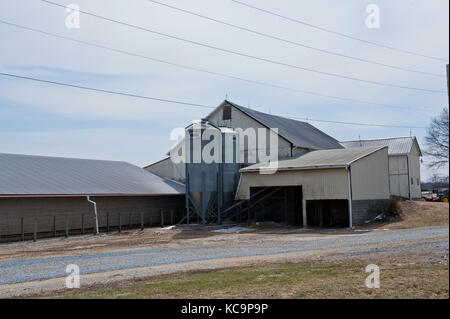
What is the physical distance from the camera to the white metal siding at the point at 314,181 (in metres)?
27.7

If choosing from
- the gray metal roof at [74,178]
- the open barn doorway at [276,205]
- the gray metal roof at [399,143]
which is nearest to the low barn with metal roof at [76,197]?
the gray metal roof at [74,178]

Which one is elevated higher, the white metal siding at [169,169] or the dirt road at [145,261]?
the white metal siding at [169,169]

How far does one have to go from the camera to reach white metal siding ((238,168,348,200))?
27.7m

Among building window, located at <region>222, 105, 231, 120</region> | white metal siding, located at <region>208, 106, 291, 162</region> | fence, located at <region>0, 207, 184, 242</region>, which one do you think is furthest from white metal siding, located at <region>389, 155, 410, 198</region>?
fence, located at <region>0, 207, 184, 242</region>

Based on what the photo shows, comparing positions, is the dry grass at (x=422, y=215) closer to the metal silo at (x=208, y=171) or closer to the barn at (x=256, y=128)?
the barn at (x=256, y=128)

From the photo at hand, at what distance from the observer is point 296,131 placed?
41.2m

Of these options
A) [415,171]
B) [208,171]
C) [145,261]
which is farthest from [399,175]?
[145,261]

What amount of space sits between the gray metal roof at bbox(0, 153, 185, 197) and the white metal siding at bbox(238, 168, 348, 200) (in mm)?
8229

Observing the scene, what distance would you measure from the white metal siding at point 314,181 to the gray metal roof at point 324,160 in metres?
0.38

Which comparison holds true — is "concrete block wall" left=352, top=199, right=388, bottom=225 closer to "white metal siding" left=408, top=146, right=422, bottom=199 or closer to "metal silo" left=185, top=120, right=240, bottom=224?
"metal silo" left=185, top=120, right=240, bottom=224

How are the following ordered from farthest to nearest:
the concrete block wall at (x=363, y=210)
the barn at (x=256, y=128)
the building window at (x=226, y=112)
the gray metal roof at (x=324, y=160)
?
1. the building window at (x=226, y=112)
2. the barn at (x=256, y=128)
3. the concrete block wall at (x=363, y=210)
4. the gray metal roof at (x=324, y=160)
